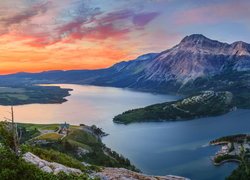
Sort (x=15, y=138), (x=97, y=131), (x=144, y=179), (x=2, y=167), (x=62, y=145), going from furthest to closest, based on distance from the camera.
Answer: (x=97, y=131) < (x=62, y=145) < (x=144, y=179) < (x=15, y=138) < (x=2, y=167)

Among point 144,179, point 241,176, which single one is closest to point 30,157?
point 144,179

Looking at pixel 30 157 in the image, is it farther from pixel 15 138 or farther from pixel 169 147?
pixel 169 147

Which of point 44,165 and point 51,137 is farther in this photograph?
point 51,137

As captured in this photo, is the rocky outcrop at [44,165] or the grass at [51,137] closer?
the rocky outcrop at [44,165]

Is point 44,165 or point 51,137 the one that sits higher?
point 51,137

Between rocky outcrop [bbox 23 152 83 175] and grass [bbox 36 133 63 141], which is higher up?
grass [bbox 36 133 63 141]

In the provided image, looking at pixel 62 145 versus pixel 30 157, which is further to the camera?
pixel 62 145

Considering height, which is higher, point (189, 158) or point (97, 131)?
point (97, 131)

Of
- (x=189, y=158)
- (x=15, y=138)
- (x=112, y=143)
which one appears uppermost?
(x=112, y=143)

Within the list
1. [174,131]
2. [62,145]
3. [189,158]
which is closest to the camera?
[62,145]

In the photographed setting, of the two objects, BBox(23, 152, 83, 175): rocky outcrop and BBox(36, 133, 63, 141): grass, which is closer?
BBox(23, 152, 83, 175): rocky outcrop

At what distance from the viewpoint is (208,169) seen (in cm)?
12125

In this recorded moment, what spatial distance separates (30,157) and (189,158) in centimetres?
10441

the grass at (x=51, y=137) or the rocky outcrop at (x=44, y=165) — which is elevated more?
the grass at (x=51, y=137)
